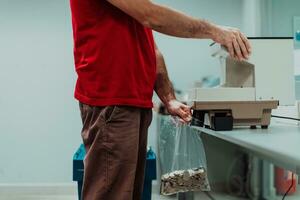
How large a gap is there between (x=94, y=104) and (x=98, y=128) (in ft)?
0.22

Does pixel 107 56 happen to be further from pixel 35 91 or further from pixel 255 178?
pixel 35 91

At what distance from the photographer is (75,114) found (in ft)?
10.7

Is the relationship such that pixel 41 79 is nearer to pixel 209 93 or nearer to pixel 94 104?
pixel 209 93

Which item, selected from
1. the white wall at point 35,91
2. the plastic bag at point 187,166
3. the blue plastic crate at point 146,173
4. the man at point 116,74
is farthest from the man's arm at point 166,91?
the white wall at point 35,91

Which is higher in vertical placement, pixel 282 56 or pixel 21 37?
pixel 21 37

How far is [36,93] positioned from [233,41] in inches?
101

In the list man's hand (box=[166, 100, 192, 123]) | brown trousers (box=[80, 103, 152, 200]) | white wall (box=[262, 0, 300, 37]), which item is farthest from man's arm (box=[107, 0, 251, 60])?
white wall (box=[262, 0, 300, 37])

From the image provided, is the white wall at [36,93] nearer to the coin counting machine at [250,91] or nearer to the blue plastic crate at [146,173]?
the blue plastic crate at [146,173]

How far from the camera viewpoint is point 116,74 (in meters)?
0.94

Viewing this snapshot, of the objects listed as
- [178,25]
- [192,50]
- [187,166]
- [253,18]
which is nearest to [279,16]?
[253,18]

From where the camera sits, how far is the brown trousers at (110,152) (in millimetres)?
909

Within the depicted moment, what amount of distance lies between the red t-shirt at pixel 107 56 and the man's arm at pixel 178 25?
7cm

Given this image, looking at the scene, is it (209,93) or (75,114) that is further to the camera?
(75,114)

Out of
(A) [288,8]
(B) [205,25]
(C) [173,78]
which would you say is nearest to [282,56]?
(B) [205,25]
